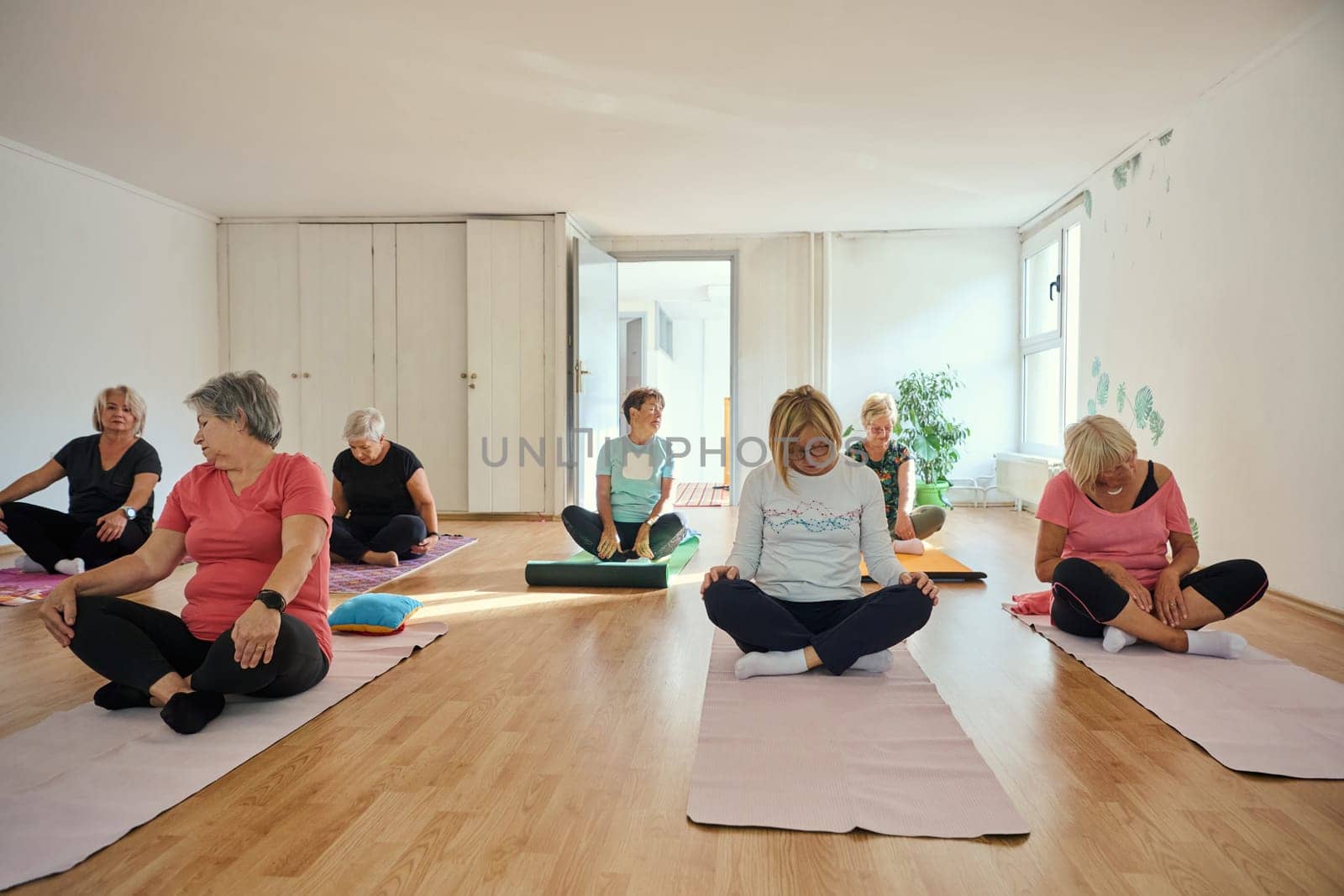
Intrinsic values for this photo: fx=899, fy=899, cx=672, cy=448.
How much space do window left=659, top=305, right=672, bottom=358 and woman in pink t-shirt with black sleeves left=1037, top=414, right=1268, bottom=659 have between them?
9.13 meters

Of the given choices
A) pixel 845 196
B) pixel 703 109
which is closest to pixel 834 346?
pixel 845 196

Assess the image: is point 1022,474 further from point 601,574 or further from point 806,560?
point 806,560

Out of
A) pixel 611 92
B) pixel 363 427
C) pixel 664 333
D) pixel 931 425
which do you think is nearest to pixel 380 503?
pixel 363 427

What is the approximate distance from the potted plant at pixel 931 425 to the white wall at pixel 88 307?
5.60 meters

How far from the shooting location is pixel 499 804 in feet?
5.94

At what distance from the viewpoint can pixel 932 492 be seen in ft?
23.0

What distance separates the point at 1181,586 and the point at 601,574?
93.1 inches

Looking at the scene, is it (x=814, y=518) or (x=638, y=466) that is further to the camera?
(x=638, y=466)

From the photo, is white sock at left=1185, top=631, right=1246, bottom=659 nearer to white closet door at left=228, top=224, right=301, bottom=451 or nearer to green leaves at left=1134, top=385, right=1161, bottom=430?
green leaves at left=1134, top=385, right=1161, bottom=430

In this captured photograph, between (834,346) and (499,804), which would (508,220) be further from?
(499,804)

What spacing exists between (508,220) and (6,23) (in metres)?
3.75

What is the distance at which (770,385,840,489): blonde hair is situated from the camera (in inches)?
101

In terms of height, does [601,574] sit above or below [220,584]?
below

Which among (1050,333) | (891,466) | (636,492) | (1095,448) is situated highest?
(1050,333)
